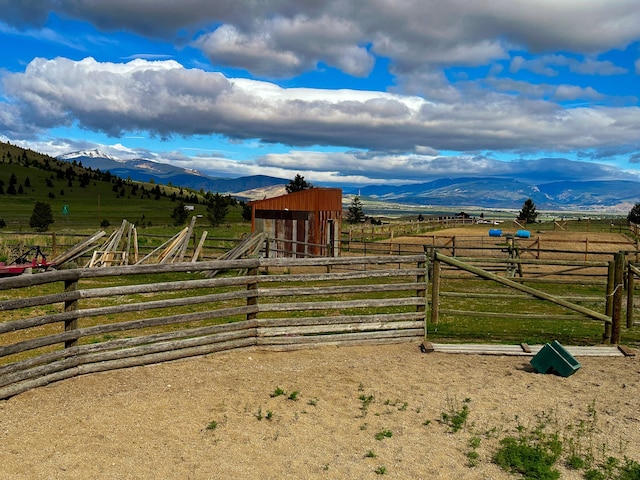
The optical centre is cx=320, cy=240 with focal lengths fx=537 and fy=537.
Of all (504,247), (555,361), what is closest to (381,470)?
(555,361)

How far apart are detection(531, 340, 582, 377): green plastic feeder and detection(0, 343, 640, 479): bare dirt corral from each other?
0.15m

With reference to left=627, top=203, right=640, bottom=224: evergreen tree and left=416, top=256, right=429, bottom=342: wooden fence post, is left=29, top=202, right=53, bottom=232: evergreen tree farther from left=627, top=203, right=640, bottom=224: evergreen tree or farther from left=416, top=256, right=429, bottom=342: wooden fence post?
left=627, top=203, right=640, bottom=224: evergreen tree

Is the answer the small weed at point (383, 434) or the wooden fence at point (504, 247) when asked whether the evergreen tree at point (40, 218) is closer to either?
the wooden fence at point (504, 247)

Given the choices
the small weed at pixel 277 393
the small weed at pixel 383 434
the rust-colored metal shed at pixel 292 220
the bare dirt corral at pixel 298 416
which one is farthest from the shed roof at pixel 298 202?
the small weed at pixel 383 434

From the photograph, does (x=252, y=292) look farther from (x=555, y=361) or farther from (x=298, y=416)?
(x=555, y=361)

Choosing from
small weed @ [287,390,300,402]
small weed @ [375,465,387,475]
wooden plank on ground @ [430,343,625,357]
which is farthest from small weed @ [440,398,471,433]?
wooden plank on ground @ [430,343,625,357]

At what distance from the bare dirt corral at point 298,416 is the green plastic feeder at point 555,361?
0.15 metres

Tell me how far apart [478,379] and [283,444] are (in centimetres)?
366

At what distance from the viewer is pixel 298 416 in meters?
6.69

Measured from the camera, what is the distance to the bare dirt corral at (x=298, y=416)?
549 centimetres

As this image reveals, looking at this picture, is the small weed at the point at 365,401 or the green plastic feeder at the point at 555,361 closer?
the small weed at the point at 365,401

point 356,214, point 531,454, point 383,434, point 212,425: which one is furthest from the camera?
point 356,214

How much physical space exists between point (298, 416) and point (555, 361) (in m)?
4.41

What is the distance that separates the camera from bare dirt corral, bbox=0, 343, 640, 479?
5492 millimetres
